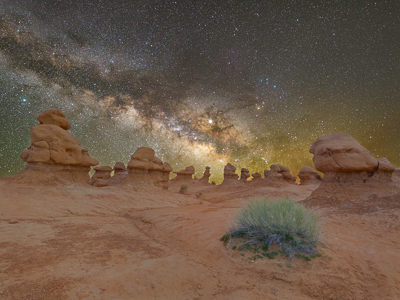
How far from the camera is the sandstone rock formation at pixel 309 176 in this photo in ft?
Answer: 86.9

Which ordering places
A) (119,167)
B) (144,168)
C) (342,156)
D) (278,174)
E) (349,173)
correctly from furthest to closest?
(278,174) → (119,167) → (144,168) → (349,173) → (342,156)

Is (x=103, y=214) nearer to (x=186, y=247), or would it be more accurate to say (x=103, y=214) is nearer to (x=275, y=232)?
(x=186, y=247)

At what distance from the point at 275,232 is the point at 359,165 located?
7.47m

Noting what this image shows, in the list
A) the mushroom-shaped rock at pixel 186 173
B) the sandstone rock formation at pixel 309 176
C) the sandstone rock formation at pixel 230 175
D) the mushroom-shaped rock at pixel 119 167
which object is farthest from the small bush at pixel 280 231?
the mushroom-shaped rock at pixel 186 173

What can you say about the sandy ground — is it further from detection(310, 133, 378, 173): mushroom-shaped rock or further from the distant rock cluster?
detection(310, 133, 378, 173): mushroom-shaped rock

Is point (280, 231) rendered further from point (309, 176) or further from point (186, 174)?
point (186, 174)

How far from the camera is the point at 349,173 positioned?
30.6 feet

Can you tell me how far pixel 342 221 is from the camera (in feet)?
21.5

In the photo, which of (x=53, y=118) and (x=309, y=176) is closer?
(x=53, y=118)

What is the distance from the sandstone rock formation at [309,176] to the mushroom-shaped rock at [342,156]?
18932mm

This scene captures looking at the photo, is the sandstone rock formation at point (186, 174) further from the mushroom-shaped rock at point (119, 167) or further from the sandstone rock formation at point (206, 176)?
the mushroom-shaped rock at point (119, 167)

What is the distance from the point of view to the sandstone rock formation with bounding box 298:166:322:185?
2648 cm

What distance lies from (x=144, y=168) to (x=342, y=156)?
15177mm

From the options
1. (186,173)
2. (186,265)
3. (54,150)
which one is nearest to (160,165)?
(54,150)
